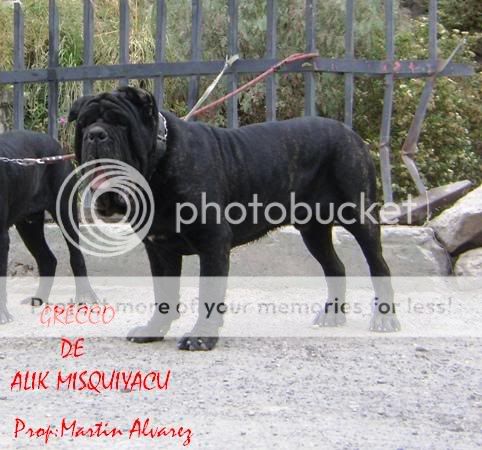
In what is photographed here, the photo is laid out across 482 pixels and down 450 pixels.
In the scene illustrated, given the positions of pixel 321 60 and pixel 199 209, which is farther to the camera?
pixel 321 60

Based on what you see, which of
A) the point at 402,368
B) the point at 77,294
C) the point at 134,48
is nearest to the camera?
the point at 402,368

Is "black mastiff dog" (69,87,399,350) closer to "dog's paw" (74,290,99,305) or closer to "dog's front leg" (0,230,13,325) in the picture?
"dog's front leg" (0,230,13,325)

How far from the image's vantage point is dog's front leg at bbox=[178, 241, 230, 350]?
17.3 feet

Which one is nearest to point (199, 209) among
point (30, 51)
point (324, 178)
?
point (324, 178)

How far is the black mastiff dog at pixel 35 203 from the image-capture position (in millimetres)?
6219

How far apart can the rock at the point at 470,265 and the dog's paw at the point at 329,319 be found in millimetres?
1588

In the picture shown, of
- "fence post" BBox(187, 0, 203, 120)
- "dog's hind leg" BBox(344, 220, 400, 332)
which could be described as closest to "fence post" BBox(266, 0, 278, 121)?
"fence post" BBox(187, 0, 203, 120)

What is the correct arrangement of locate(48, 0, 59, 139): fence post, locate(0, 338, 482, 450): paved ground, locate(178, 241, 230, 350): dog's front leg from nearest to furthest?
locate(0, 338, 482, 450): paved ground < locate(178, 241, 230, 350): dog's front leg < locate(48, 0, 59, 139): fence post

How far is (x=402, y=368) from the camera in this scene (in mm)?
5000

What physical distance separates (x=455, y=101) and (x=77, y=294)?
197 inches

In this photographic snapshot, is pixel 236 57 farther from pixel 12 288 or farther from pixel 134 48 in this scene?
pixel 134 48

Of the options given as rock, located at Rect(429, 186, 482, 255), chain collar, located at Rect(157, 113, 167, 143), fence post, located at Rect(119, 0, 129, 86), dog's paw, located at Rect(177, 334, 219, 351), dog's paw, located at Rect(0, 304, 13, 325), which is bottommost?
dog's paw, located at Rect(0, 304, 13, 325)

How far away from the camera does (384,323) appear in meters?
5.86

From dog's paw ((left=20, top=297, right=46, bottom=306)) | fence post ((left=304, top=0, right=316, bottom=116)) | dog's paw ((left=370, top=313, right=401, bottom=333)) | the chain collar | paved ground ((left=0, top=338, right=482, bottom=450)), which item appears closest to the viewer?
paved ground ((left=0, top=338, right=482, bottom=450))
